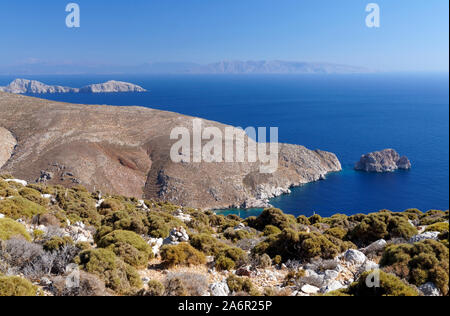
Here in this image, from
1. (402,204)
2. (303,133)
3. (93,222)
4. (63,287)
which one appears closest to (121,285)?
(63,287)

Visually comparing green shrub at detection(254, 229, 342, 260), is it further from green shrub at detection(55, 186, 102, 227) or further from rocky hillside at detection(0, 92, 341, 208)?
rocky hillside at detection(0, 92, 341, 208)

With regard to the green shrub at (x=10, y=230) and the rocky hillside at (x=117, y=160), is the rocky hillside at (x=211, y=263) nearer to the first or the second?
the green shrub at (x=10, y=230)

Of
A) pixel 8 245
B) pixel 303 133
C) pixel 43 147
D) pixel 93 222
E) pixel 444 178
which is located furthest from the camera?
pixel 303 133

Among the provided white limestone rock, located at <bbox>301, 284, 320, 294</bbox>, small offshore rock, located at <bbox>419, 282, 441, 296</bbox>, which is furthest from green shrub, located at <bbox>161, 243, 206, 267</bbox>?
small offshore rock, located at <bbox>419, 282, 441, 296</bbox>

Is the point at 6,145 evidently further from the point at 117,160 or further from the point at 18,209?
the point at 18,209

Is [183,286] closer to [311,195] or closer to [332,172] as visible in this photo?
[311,195]

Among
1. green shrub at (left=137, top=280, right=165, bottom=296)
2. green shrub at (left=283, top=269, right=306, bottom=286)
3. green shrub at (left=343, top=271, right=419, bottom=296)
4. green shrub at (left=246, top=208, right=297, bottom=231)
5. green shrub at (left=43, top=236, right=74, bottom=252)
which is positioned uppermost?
green shrub at (left=343, top=271, right=419, bottom=296)
